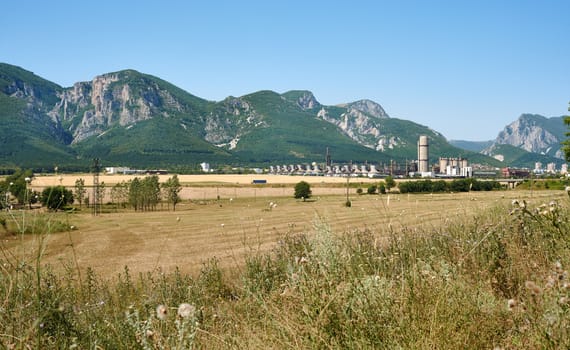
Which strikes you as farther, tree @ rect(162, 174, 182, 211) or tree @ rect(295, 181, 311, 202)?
tree @ rect(295, 181, 311, 202)

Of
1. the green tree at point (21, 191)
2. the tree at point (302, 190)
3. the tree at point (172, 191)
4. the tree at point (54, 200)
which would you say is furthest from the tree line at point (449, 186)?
the tree at point (54, 200)

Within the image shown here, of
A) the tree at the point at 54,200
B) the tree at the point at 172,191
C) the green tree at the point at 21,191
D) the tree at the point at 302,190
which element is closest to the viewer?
the tree at the point at 54,200

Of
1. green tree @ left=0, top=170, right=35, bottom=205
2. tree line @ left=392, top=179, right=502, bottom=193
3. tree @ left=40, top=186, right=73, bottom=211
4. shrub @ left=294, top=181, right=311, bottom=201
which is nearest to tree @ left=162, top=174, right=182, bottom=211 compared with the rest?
shrub @ left=294, top=181, right=311, bottom=201

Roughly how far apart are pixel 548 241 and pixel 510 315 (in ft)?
9.52

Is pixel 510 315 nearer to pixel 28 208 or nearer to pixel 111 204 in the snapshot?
pixel 28 208

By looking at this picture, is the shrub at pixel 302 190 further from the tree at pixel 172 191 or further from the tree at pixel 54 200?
the tree at pixel 54 200

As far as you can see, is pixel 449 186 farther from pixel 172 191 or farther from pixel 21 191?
pixel 21 191

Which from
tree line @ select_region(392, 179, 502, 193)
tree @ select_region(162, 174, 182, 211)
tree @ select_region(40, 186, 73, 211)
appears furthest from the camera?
tree line @ select_region(392, 179, 502, 193)

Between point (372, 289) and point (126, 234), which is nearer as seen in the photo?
point (372, 289)

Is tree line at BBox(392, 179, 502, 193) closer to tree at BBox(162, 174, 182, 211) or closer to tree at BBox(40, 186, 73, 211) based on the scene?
tree at BBox(162, 174, 182, 211)

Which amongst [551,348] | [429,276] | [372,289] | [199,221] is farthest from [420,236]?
[199,221]

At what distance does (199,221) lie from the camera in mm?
58406

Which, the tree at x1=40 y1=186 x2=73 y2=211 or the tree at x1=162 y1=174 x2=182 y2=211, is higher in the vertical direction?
the tree at x1=40 y1=186 x2=73 y2=211

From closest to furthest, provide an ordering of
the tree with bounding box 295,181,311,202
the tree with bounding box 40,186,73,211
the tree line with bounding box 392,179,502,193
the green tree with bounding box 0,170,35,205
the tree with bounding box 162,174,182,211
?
the tree with bounding box 40,186,73,211, the green tree with bounding box 0,170,35,205, the tree with bounding box 162,174,182,211, the tree line with bounding box 392,179,502,193, the tree with bounding box 295,181,311,202
